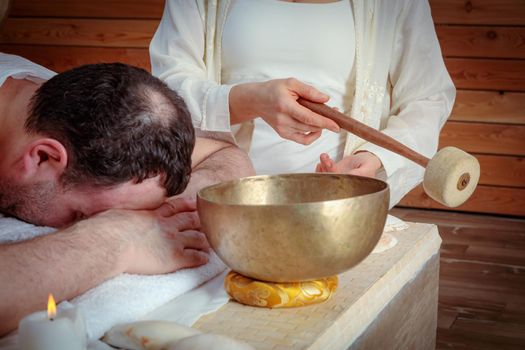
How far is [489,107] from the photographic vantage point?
150 inches

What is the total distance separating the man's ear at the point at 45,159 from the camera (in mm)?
1101

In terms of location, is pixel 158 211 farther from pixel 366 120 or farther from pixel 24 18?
pixel 24 18

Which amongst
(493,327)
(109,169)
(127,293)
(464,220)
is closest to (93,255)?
(127,293)

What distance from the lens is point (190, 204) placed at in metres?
1.15

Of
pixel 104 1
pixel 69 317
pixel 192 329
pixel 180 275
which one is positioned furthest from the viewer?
pixel 104 1

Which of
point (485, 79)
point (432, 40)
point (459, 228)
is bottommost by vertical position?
point (459, 228)

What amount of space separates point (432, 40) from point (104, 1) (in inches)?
121

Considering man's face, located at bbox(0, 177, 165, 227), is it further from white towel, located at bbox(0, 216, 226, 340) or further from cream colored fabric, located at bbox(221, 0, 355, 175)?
cream colored fabric, located at bbox(221, 0, 355, 175)

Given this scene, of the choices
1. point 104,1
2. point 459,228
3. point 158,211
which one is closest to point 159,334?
point 158,211

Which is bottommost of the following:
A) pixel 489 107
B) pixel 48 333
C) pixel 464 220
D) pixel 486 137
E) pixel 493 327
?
pixel 464 220

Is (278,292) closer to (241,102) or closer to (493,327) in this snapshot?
(241,102)

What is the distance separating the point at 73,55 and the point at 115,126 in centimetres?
363

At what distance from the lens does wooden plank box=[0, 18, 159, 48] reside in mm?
4297

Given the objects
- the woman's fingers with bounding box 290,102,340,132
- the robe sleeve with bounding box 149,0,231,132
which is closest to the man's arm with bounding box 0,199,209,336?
the woman's fingers with bounding box 290,102,340,132
